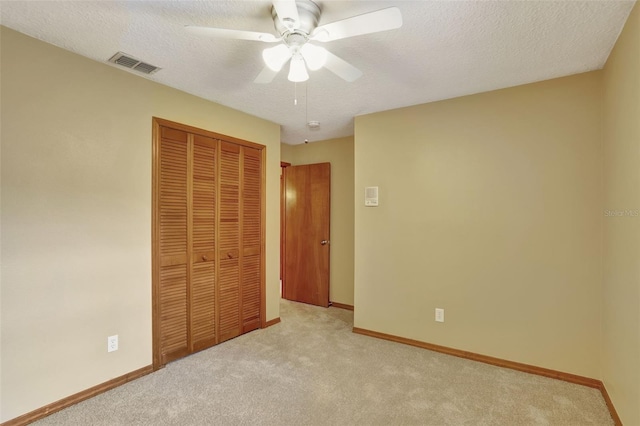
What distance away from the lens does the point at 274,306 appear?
380 centimetres

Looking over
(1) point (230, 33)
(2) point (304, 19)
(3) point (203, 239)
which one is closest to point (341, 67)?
(2) point (304, 19)

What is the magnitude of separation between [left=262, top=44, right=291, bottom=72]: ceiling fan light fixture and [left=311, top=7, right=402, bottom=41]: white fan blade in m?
0.19

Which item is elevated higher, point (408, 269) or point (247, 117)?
point (247, 117)

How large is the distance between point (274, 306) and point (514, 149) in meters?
3.01

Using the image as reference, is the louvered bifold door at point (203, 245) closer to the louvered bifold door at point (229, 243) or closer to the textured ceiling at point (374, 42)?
the louvered bifold door at point (229, 243)

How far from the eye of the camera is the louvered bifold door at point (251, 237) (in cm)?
345

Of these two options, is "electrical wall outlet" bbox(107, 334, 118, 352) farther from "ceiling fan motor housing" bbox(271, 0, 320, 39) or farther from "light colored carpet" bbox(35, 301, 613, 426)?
"ceiling fan motor housing" bbox(271, 0, 320, 39)

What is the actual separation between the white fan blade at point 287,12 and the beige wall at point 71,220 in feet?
5.50

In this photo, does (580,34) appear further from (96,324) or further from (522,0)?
(96,324)

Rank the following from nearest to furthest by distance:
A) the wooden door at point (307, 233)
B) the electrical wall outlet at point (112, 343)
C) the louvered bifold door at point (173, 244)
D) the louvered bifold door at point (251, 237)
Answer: the electrical wall outlet at point (112, 343) → the louvered bifold door at point (173, 244) → the louvered bifold door at point (251, 237) → the wooden door at point (307, 233)

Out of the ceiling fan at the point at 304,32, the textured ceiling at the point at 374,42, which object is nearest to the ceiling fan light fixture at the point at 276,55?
the ceiling fan at the point at 304,32

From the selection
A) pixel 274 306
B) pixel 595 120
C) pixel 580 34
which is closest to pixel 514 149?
pixel 595 120

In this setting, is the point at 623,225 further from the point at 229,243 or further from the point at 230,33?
the point at 229,243

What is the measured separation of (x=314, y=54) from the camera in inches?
67.1
